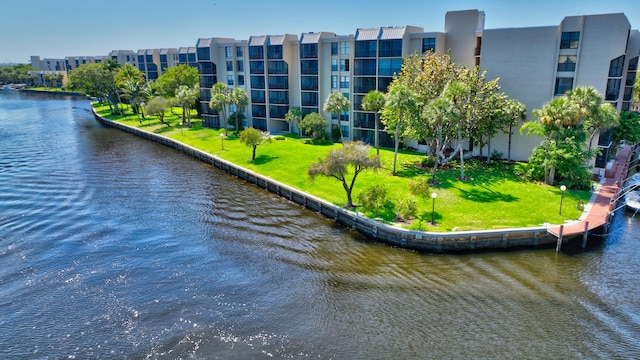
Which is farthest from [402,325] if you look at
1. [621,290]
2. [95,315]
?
[95,315]

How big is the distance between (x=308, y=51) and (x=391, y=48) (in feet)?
48.6

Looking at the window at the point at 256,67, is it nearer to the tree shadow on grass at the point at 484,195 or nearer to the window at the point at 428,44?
the window at the point at 428,44

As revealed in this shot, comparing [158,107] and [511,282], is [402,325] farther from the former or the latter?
[158,107]

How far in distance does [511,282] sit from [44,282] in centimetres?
3110

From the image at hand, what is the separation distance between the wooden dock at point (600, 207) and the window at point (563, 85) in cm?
1000

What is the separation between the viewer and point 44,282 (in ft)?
93.6

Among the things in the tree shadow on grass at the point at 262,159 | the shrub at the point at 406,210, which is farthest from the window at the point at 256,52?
the shrub at the point at 406,210

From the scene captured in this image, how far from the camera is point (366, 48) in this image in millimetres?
59844

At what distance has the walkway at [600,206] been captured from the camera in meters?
32.6

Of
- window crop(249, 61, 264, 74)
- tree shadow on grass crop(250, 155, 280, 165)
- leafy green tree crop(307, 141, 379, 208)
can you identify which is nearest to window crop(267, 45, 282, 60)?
window crop(249, 61, 264, 74)

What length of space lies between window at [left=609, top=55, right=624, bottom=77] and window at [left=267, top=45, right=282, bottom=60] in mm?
45506

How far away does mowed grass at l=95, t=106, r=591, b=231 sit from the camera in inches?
1374

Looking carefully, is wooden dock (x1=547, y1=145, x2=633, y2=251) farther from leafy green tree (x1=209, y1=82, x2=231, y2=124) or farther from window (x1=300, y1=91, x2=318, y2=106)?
leafy green tree (x1=209, y1=82, x2=231, y2=124)

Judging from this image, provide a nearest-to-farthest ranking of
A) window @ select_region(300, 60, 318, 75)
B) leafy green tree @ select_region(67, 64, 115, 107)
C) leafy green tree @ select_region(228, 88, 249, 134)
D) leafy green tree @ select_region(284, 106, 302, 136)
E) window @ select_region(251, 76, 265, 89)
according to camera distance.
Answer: window @ select_region(300, 60, 318, 75) → leafy green tree @ select_region(284, 106, 302, 136) → leafy green tree @ select_region(228, 88, 249, 134) → window @ select_region(251, 76, 265, 89) → leafy green tree @ select_region(67, 64, 115, 107)
